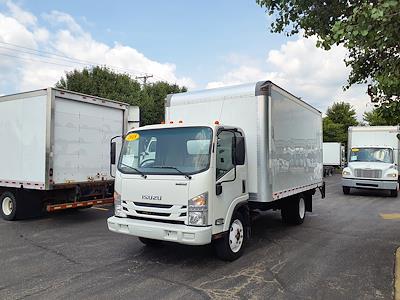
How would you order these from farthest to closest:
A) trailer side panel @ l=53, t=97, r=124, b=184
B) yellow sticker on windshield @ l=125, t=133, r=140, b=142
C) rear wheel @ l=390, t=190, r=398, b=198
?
1. rear wheel @ l=390, t=190, r=398, b=198
2. trailer side panel @ l=53, t=97, r=124, b=184
3. yellow sticker on windshield @ l=125, t=133, r=140, b=142

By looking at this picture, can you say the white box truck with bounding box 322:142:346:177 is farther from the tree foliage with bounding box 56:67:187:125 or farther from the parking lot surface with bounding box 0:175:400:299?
the parking lot surface with bounding box 0:175:400:299

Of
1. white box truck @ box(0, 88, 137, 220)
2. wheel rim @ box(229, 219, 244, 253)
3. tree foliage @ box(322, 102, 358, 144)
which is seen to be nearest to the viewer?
wheel rim @ box(229, 219, 244, 253)

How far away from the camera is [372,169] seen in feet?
56.1

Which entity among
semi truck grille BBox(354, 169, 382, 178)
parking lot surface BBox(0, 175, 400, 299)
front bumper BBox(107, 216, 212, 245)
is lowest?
parking lot surface BBox(0, 175, 400, 299)

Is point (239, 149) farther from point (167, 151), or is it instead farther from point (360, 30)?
point (360, 30)

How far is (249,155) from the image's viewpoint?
23.1 feet

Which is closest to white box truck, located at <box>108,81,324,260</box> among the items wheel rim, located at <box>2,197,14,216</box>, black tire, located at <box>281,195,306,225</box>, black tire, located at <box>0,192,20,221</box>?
black tire, located at <box>281,195,306,225</box>

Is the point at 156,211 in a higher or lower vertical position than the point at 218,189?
lower

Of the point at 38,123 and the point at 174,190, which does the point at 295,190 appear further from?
the point at 38,123

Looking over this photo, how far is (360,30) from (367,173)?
1460cm

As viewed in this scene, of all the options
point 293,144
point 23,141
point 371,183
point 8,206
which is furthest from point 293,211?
point 371,183

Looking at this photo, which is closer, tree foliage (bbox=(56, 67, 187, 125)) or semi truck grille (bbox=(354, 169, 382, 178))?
semi truck grille (bbox=(354, 169, 382, 178))

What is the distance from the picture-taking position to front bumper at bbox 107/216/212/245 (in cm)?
551

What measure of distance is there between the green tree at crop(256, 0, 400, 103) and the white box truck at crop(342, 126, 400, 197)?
36.1ft
